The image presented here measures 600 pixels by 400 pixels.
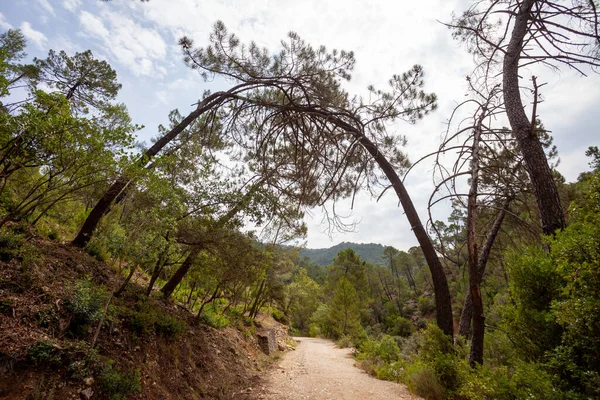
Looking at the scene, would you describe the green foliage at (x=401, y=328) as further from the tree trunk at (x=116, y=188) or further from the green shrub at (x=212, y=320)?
the tree trunk at (x=116, y=188)

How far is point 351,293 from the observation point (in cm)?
2211

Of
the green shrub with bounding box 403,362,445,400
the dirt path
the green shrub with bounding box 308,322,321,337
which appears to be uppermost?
the green shrub with bounding box 403,362,445,400

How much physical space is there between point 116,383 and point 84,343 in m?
0.68

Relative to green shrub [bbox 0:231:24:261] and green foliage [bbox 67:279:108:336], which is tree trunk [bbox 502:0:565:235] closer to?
green foliage [bbox 67:279:108:336]

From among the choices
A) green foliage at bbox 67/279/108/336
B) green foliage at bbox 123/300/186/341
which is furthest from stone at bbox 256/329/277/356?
green foliage at bbox 67/279/108/336

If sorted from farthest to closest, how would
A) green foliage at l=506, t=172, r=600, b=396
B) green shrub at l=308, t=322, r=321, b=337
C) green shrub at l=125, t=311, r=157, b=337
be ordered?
1. green shrub at l=308, t=322, r=321, b=337
2. green shrub at l=125, t=311, r=157, b=337
3. green foliage at l=506, t=172, r=600, b=396

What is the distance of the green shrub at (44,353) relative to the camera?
2814 millimetres

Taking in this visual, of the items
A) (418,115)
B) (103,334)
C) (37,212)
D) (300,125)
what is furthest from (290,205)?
(37,212)

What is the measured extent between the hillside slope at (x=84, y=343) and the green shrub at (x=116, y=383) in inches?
0.4

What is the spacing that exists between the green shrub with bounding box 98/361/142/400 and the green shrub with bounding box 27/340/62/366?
559 millimetres

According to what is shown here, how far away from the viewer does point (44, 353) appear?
2877 mm

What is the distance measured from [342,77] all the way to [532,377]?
193 inches

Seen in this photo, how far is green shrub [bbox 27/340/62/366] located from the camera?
281 centimetres

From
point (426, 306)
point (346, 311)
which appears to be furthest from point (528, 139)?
point (426, 306)
